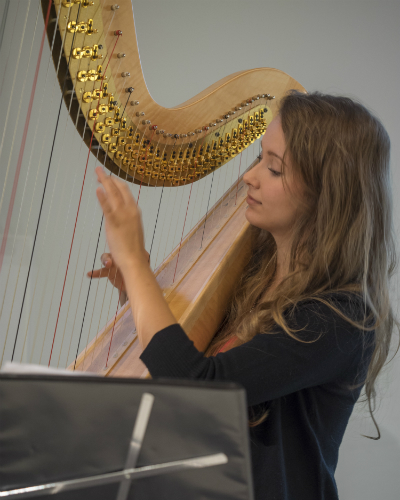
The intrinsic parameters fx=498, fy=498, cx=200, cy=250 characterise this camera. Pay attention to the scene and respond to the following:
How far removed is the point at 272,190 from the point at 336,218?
163 millimetres

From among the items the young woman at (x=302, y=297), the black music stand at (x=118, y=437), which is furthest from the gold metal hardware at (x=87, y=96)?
the black music stand at (x=118, y=437)

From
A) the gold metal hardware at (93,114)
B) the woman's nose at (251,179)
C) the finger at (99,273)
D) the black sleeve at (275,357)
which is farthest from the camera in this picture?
the finger at (99,273)

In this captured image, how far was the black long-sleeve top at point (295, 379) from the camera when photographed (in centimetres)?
88

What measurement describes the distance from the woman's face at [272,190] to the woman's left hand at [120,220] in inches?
14.6

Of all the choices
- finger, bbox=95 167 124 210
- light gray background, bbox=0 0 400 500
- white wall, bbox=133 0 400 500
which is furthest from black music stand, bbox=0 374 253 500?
white wall, bbox=133 0 400 500

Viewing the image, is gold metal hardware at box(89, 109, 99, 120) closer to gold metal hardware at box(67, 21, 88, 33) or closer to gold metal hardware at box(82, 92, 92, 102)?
gold metal hardware at box(82, 92, 92, 102)

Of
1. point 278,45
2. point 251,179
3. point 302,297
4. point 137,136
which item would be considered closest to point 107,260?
point 137,136

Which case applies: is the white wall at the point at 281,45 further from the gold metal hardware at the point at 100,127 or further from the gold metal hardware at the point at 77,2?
the gold metal hardware at the point at 77,2

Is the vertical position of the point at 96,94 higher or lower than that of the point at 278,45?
lower

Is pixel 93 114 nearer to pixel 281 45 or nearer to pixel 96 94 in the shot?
pixel 96 94

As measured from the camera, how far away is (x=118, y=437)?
0.44 metres

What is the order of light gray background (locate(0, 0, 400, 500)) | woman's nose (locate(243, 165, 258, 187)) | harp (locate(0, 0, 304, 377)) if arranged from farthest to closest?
light gray background (locate(0, 0, 400, 500)) < woman's nose (locate(243, 165, 258, 187)) < harp (locate(0, 0, 304, 377))

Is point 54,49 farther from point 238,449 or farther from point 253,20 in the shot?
point 253,20

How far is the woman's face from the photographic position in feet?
3.89
